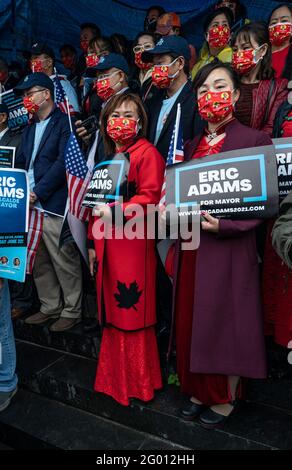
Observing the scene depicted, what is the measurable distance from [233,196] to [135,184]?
669 mm

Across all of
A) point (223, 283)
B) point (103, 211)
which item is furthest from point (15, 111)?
point (223, 283)

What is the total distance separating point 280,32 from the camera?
3178 mm

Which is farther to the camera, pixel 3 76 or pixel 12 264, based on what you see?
pixel 3 76

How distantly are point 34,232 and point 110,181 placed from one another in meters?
1.21

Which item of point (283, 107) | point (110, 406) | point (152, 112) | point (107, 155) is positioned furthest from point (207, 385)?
point (152, 112)

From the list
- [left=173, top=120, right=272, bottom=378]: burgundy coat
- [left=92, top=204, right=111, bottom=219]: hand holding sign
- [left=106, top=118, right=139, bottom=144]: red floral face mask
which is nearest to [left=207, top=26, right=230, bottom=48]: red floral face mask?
[left=106, top=118, right=139, bottom=144]: red floral face mask

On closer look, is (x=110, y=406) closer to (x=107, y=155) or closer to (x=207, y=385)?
(x=207, y=385)

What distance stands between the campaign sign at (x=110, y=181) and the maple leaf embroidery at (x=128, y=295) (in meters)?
0.51

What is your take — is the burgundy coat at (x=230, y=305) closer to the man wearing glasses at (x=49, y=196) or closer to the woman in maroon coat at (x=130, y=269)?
the woman in maroon coat at (x=130, y=269)

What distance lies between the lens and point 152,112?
124 inches

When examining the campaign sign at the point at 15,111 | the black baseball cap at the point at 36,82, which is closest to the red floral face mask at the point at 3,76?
the campaign sign at the point at 15,111

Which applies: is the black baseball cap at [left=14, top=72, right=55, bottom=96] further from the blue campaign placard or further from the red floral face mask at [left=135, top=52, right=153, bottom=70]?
the blue campaign placard

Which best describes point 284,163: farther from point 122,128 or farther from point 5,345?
point 5,345

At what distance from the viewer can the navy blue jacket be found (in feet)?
11.1
